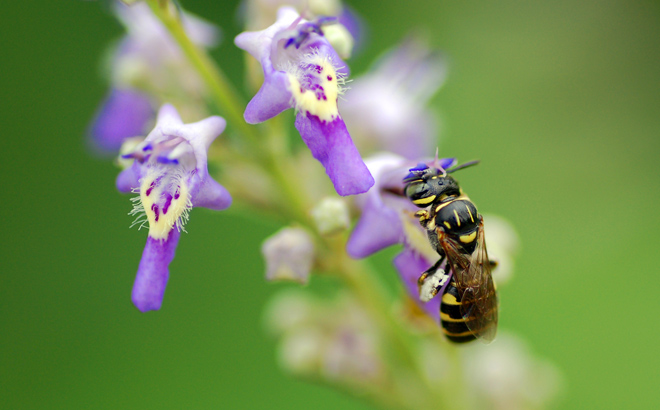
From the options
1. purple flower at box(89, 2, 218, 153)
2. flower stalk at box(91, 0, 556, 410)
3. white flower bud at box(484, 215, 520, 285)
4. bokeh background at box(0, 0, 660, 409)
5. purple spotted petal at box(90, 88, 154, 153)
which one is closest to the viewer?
A: flower stalk at box(91, 0, 556, 410)

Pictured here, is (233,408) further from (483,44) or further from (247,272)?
(483,44)

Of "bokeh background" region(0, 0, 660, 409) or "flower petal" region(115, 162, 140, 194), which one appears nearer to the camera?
"flower petal" region(115, 162, 140, 194)

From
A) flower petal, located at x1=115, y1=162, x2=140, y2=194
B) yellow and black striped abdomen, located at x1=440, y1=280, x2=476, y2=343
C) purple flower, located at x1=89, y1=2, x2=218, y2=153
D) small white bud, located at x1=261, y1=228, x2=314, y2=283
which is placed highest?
purple flower, located at x1=89, y1=2, x2=218, y2=153

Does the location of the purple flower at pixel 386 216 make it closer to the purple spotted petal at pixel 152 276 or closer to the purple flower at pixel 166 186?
the purple flower at pixel 166 186

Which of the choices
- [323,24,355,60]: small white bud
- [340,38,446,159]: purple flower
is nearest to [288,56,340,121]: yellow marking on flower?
[323,24,355,60]: small white bud

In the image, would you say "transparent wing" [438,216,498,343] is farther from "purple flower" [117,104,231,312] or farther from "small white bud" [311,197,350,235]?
"purple flower" [117,104,231,312]

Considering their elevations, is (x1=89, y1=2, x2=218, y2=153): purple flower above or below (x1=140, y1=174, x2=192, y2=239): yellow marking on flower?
above

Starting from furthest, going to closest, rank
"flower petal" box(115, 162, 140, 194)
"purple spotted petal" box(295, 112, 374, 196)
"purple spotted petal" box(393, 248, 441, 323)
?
"purple spotted petal" box(393, 248, 441, 323)
"flower petal" box(115, 162, 140, 194)
"purple spotted petal" box(295, 112, 374, 196)
